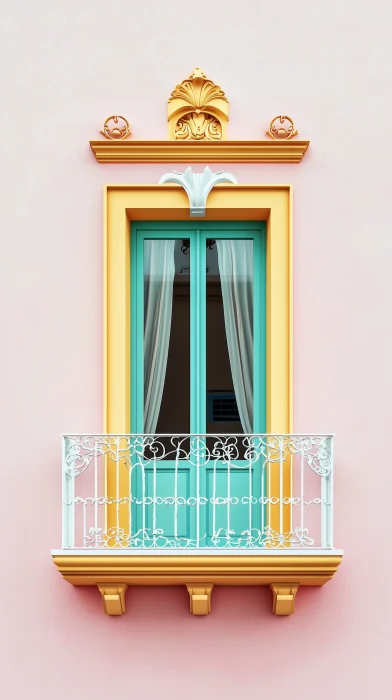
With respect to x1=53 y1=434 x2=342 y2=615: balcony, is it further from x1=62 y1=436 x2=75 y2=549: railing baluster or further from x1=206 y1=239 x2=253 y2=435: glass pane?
x1=206 y1=239 x2=253 y2=435: glass pane

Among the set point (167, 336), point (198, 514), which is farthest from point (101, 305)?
point (198, 514)

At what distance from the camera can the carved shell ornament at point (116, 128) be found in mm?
7578

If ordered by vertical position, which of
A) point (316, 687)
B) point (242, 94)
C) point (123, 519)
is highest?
point (242, 94)

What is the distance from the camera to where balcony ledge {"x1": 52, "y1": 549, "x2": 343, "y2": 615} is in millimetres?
6867

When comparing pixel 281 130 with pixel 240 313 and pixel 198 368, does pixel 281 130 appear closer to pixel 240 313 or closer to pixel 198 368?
pixel 240 313

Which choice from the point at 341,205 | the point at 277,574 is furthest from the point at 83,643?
the point at 341,205

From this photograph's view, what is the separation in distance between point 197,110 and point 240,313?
6.08ft

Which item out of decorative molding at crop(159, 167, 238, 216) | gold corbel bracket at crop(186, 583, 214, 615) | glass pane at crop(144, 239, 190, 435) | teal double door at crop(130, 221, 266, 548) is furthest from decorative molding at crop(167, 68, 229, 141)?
gold corbel bracket at crop(186, 583, 214, 615)

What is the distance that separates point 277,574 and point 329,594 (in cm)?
71

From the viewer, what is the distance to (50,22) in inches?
304

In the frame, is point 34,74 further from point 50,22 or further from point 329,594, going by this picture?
point 329,594

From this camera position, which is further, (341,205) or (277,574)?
(341,205)

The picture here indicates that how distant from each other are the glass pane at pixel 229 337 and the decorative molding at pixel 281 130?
101 cm

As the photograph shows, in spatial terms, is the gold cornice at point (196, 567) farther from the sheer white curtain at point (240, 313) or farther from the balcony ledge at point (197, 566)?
the sheer white curtain at point (240, 313)
